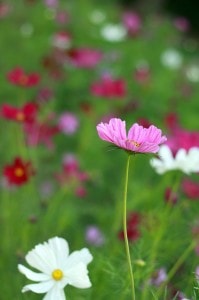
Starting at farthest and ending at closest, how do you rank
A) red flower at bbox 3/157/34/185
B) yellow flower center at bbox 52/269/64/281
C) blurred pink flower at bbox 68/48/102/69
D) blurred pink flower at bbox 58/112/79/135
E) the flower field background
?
blurred pink flower at bbox 68/48/102/69 < blurred pink flower at bbox 58/112/79/135 < red flower at bbox 3/157/34/185 < the flower field background < yellow flower center at bbox 52/269/64/281

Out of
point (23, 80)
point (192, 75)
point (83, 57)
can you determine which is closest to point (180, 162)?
point (23, 80)

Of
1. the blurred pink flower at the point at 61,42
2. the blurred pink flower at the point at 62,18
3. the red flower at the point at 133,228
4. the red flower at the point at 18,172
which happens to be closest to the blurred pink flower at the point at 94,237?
the red flower at the point at 133,228

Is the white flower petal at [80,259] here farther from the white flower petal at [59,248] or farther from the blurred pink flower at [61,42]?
the blurred pink flower at [61,42]

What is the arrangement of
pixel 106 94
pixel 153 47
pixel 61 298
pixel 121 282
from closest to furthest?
pixel 61 298 < pixel 121 282 < pixel 106 94 < pixel 153 47

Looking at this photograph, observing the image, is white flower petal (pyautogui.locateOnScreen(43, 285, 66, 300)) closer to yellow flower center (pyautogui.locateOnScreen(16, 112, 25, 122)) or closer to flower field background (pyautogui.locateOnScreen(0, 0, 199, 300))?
flower field background (pyautogui.locateOnScreen(0, 0, 199, 300))

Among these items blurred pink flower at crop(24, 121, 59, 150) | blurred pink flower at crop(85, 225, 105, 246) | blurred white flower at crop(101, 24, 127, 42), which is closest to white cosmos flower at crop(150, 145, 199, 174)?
blurred pink flower at crop(85, 225, 105, 246)

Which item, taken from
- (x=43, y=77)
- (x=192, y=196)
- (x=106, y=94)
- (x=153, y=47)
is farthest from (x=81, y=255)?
(x=153, y=47)

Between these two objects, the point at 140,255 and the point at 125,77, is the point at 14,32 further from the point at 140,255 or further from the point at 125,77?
the point at 140,255
